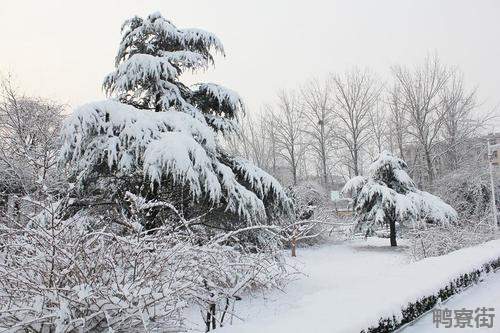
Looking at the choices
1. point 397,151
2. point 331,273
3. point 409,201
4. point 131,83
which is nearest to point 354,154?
point 397,151

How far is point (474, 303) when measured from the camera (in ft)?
19.8

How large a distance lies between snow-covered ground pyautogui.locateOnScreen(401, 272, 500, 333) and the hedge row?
8cm

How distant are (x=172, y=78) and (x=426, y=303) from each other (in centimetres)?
751

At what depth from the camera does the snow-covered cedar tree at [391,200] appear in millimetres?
19203

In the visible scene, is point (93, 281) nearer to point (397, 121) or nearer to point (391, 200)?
point (391, 200)

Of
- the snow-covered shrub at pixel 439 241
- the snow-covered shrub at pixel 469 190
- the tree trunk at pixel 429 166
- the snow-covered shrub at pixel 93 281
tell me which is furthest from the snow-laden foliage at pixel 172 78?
the tree trunk at pixel 429 166

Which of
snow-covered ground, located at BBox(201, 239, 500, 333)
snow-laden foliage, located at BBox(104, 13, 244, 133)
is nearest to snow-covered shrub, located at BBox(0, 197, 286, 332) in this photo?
snow-covered ground, located at BBox(201, 239, 500, 333)

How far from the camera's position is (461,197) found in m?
23.8

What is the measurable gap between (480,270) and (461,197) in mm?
17839

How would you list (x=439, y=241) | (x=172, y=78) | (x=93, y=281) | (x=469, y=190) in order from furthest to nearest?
(x=469, y=190), (x=439, y=241), (x=172, y=78), (x=93, y=281)

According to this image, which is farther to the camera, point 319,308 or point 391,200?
point 391,200

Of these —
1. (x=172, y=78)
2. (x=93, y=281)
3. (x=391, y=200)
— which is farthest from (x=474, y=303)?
(x=391, y=200)

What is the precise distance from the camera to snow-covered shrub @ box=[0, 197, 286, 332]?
115 inches

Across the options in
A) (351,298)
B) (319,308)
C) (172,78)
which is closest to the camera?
(319,308)
